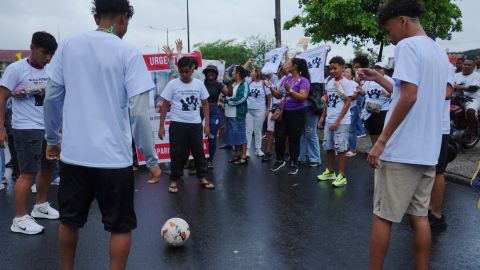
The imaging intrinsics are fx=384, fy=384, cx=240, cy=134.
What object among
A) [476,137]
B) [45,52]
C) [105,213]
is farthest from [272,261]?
[476,137]

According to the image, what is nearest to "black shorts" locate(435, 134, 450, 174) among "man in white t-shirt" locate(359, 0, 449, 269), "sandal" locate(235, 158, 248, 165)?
"man in white t-shirt" locate(359, 0, 449, 269)

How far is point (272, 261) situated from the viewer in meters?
3.37

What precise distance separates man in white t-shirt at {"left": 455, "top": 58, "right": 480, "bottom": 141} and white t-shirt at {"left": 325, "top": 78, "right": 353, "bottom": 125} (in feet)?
11.3

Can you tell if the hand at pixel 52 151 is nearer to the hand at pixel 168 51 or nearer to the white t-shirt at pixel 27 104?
the white t-shirt at pixel 27 104

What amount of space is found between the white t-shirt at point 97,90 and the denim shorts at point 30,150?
2.02 meters

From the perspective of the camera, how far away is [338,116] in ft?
20.2

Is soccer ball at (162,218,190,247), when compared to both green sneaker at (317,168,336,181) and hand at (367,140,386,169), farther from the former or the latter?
green sneaker at (317,168,336,181)

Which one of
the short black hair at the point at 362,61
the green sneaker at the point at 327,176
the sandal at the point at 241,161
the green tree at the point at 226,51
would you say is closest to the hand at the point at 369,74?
the green sneaker at the point at 327,176

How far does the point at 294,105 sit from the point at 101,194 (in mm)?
4785

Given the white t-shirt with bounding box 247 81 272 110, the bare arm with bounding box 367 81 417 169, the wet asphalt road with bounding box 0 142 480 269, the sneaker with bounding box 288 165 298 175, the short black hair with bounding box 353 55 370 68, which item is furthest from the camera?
the white t-shirt with bounding box 247 81 272 110

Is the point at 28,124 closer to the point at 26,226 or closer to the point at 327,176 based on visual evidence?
the point at 26,226

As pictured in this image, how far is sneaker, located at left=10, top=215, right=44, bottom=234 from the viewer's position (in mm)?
3975

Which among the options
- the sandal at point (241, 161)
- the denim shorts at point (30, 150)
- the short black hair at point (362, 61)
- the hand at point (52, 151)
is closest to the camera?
the hand at point (52, 151)

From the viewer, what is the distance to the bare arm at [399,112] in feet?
8.14
